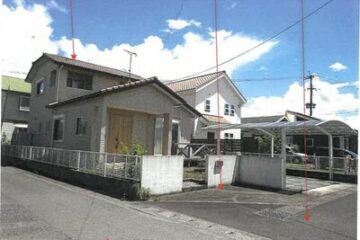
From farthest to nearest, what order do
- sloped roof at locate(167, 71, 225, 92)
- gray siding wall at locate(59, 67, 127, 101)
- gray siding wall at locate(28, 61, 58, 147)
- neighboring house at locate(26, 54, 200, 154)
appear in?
sloped roof at locate(167, 71, 225, 92)
gray siding wall at locate(28, 61, 58, 147)
gray siding wall at locate(59, 67, 127, 101)
neighboring house at locate(26, 54, 200, 154)

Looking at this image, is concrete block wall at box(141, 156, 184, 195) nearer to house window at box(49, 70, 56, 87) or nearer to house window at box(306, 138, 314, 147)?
house window at box(49, 70, 56, 87)

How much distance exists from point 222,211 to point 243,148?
14245mm

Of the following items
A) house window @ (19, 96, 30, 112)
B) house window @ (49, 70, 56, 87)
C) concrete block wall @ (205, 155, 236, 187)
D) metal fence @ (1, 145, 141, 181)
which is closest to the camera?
metal fence @ (1, 145, 141, 181)

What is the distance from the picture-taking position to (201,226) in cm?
689

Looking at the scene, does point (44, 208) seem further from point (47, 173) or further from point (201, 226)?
point (47, 173)

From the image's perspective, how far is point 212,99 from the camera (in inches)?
1137

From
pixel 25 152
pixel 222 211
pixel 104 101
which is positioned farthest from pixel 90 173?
pixel 25 152

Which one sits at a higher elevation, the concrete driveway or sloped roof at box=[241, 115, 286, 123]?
sloped roof at box=[241, 115, 286, 123]

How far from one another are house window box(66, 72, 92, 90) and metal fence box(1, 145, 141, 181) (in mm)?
4184

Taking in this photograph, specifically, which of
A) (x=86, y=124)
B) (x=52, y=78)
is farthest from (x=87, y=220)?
(x=52, y=78)

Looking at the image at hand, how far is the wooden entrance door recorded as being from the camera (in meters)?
15.4

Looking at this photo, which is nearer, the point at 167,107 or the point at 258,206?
the point at 258,206

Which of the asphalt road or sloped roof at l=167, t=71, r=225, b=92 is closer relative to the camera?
the asphalt road

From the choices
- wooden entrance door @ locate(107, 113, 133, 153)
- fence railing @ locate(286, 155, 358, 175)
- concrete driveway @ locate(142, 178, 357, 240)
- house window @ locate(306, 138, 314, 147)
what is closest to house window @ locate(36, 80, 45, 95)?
wooden entrance door @ locate(107, 113, 133, 153)
